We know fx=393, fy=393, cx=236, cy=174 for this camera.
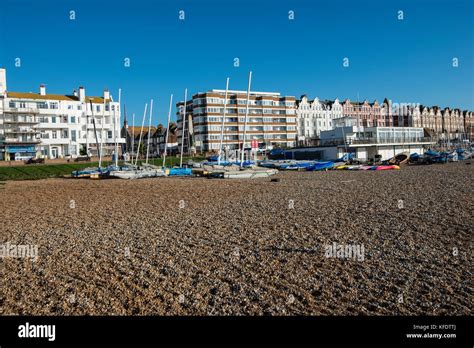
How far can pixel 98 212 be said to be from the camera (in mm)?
17984

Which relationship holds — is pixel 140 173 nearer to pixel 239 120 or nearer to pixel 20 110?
pixel 20 110

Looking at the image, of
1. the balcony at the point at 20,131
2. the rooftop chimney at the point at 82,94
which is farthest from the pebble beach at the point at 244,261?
the rooftop chimney at the point at 82,94

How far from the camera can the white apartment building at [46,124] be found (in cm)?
7574

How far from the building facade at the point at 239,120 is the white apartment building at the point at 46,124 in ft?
86.9

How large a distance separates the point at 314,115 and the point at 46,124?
83321mm

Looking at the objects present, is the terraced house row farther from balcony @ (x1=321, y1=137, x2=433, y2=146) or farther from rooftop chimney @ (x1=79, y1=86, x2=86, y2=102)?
rooftop chimney @ (x1=79, y1=86, x2=86, y2=102)

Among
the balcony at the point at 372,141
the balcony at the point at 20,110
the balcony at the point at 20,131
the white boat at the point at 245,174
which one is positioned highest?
the balcony at the point at 20,110

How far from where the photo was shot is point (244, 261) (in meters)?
9.25

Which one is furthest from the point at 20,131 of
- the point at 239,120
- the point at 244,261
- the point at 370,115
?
the point at 370,115

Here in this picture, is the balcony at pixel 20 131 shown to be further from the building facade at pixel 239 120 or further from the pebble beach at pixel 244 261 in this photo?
the pebble beach at pixel 244 261

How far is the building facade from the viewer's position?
107 metres
